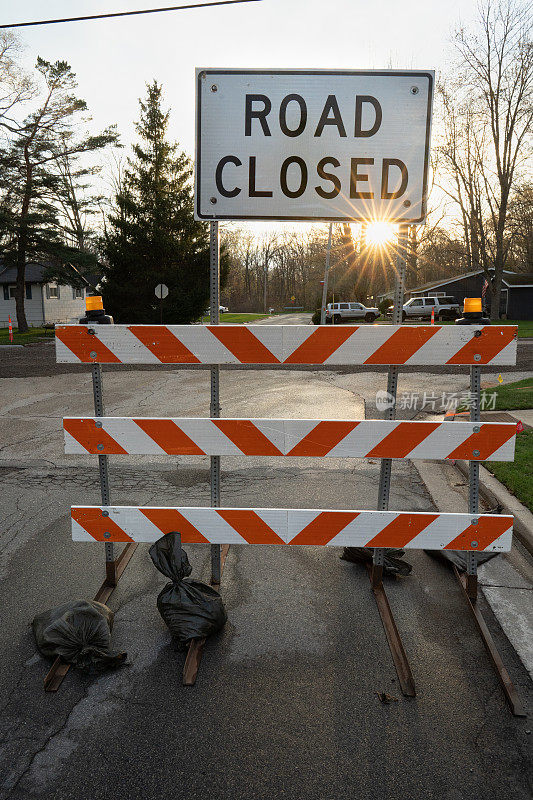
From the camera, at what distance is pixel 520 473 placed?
225 inches

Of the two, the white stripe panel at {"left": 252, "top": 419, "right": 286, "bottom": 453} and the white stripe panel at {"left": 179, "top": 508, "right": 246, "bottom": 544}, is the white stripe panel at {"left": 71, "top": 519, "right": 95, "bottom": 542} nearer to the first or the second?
the white stripe panel at {"left": 179, "top": 508, "right": 246, "bottom": 544}

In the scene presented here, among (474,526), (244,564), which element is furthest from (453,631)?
(244,564)

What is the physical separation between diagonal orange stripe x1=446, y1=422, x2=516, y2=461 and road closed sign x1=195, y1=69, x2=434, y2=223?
1.35 meters

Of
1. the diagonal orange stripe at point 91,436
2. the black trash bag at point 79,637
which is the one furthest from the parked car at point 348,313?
the black trash bag at point 79,637

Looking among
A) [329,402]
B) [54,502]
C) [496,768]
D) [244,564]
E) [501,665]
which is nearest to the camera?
[496,768]

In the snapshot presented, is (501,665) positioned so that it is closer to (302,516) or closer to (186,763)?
(302,516)

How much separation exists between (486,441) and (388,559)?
4.13 ft

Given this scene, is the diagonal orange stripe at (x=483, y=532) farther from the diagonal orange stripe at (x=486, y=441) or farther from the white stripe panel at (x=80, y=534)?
the white stripe panel at (x=80, y=534)

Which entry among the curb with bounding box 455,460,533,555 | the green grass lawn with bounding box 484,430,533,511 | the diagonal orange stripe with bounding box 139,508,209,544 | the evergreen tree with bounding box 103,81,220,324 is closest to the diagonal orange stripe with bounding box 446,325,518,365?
the curb with bounding box 455,460,533,555

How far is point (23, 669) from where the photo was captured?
2975mm

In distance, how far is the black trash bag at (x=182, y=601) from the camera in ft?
10.3

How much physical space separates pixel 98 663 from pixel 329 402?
797 centimetres

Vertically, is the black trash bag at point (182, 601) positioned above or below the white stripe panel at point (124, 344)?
below

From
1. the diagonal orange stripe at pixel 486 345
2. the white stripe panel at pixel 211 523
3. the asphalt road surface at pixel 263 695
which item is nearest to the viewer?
the asphalt road surface at pixel 263 695
